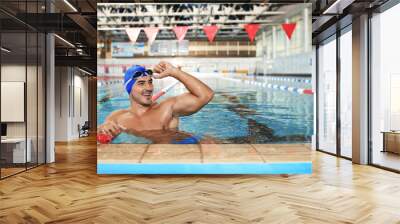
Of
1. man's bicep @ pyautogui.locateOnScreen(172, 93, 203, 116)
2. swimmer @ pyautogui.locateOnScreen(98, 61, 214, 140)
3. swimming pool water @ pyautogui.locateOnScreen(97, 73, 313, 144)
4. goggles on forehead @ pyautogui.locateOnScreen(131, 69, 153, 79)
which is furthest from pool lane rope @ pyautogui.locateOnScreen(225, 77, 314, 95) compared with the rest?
goggles on forehead @ pyautogui.locateOnScreen(131, 69, 153, 79)

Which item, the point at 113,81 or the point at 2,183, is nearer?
the point at 2,183

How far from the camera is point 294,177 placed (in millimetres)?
6105

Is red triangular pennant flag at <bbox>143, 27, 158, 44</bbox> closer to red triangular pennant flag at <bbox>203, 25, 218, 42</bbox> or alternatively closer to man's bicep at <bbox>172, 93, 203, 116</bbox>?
red triangular pennant flag at <bbox>203, 25, 218, 42</bbox>

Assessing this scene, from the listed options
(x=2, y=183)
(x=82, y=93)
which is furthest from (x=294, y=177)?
(x=82, y=93)

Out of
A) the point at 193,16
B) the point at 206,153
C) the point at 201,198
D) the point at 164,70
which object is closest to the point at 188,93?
Answer: the point at 164,70

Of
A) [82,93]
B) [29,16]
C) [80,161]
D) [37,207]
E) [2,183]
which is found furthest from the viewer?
[82,93]

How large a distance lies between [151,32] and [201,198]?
2.96 m

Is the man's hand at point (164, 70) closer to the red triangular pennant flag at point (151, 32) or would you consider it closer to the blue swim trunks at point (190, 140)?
the red triangular pennant flag at point (151, 32)

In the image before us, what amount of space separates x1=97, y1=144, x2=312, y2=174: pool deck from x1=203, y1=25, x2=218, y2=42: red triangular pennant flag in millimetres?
1807

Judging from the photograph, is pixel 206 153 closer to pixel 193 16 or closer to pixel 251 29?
pixel 251 29

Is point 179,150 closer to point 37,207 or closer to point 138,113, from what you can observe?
point 138,113

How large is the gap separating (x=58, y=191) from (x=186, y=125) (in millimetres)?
2242

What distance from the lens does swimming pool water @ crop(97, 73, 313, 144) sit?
242 inches

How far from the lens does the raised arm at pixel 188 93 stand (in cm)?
624
